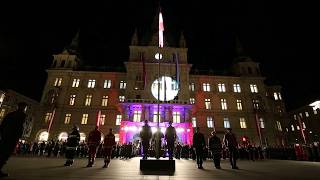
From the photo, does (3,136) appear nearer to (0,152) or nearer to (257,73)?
(0,152)

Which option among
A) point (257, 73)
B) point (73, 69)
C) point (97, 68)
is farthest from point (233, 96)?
point (73, 69)

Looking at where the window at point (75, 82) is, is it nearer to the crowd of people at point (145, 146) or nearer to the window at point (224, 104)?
the crowd of people at point (145, 146)

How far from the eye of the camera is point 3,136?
551 centimetres

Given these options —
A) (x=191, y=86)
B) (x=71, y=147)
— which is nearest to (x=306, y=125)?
(x=191, y=86)

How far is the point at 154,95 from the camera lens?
3538 centimetres

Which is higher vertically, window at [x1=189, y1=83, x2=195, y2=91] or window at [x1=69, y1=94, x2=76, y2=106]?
window at [x1=189, y1=83, x2=195, y2=91]

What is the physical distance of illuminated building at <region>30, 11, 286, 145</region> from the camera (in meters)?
36.5

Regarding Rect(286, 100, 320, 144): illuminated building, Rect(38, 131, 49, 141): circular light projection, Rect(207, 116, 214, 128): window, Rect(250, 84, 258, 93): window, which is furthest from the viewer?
Rect(286, 100, 320, 144): illuminated building

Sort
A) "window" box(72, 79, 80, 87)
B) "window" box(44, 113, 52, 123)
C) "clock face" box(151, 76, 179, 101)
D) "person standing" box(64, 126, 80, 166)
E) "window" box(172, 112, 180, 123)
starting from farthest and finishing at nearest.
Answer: "window" box(72, 79, 80, 87)
"window" box(44, 113, 52, 123)
"clock face" box(151, 76, 179, 101)
"window" box(172, 112, 180, 123)
"person standing" box(64, 126, 80, 166)

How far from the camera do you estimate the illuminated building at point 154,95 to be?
36.5 metres

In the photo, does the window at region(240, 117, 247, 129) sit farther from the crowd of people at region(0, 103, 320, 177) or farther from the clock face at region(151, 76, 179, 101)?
the crowd of people at region(0, 103, 320, 177)

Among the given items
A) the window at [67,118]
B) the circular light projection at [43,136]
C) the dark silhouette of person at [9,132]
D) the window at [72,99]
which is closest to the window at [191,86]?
the window at [72,99]

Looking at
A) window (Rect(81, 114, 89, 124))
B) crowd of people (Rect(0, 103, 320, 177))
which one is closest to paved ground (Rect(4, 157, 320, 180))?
crowd of people (Rect(0, 103, 320, 177))

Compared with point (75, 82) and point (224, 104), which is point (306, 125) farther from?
point (75, 82)
